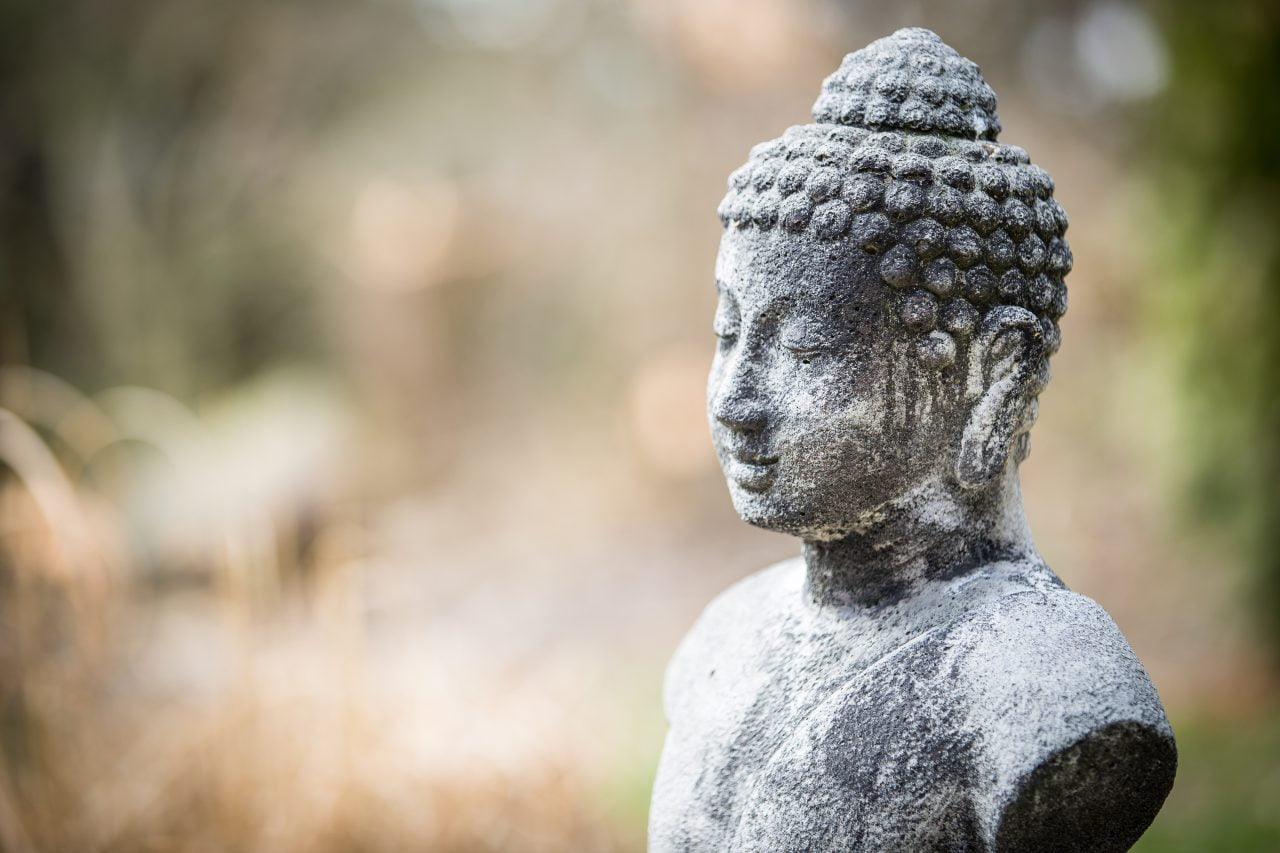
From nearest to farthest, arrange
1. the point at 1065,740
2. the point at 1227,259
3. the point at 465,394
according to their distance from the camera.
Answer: the point at 1065,740, the point at 1227,259, the point at 465,394

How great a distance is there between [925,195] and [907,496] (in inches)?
15.2

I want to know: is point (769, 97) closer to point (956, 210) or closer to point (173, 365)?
point (173, 365)

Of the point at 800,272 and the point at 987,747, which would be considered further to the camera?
the point at 800,272

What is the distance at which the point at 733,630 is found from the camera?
1.79 meters

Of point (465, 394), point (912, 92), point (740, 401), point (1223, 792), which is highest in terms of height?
point (912, 92)

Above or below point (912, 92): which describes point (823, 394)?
below

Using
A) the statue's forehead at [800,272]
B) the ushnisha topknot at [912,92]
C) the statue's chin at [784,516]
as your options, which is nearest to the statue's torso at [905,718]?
the statue's chin at [784,516]

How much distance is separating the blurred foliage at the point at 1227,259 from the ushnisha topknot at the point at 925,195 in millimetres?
3069

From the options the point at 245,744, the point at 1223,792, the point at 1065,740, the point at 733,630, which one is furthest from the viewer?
the point at 1223,792

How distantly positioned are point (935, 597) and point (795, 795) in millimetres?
323

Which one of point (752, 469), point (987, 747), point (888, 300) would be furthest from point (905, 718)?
point (888, 300)

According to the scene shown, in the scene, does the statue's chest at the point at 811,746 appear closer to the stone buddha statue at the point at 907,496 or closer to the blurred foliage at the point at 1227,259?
the stone buddha statue at the point at 907,496

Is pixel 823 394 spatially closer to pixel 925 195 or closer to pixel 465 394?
pixel 925 195

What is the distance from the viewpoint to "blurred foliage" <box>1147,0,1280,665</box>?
160 inches
